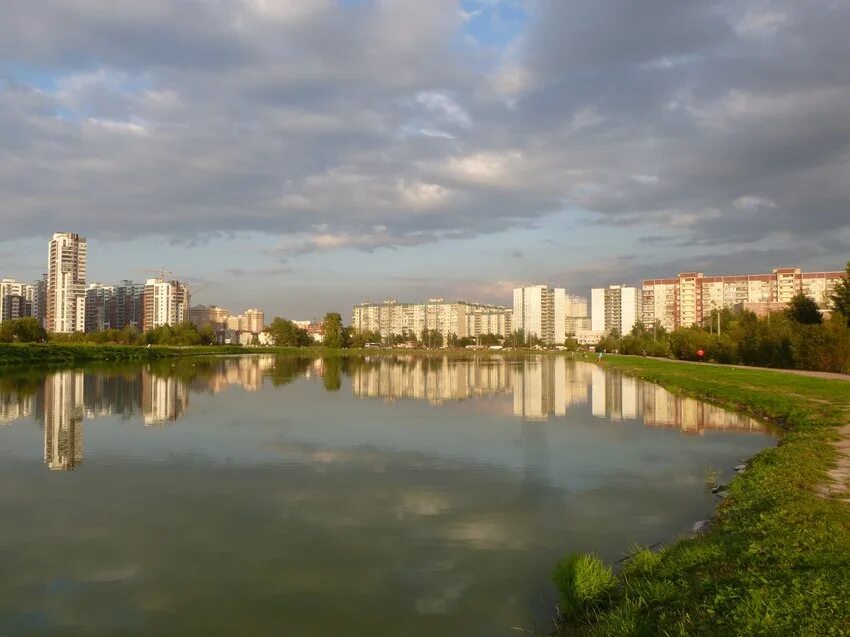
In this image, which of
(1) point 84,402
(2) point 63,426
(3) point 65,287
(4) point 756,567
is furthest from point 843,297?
(3) point 65,287

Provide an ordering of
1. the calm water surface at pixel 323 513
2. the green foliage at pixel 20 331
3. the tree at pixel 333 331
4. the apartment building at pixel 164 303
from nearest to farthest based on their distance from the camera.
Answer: the calm water surface at pixel 323 513 < the green foliage at pixel 20 331 < the tree at pixel 333 331 < the apartment building at pixel 164 303

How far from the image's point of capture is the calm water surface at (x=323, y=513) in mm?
6016

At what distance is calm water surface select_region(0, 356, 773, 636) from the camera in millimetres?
6016

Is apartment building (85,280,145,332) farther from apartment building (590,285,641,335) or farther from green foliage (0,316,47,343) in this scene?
apartment building (590,285,641,335)

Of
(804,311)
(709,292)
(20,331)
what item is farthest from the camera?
(709,292)

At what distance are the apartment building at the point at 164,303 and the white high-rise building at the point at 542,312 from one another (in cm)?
9269

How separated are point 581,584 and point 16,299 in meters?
184

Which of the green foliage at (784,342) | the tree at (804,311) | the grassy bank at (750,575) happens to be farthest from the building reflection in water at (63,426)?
the tree at (804,311)

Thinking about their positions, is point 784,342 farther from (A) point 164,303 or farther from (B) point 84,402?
(A) point 164,303

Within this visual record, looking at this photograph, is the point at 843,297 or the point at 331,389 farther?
the point at 843,297

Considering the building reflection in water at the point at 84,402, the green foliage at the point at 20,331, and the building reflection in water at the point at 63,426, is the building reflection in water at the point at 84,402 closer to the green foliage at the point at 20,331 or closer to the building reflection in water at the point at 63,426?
the building reflection in water at the point at 63,426

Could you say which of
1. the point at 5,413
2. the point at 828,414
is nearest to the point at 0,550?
the point at 5,413

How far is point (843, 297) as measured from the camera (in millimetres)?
39688

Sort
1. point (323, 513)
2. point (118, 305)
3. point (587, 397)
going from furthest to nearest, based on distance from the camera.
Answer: point (118, 305) → point (587, 397) → point (323, 513)
